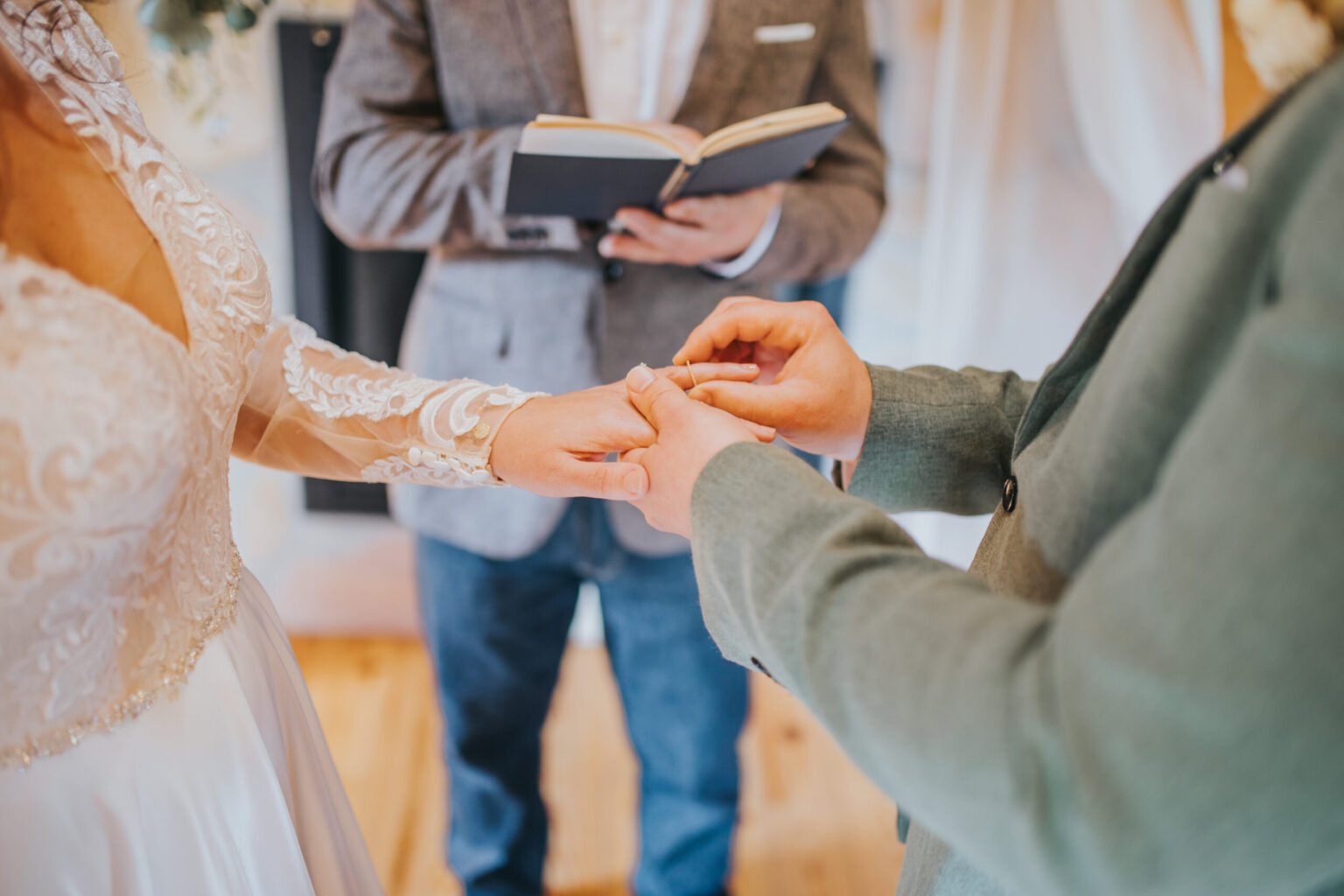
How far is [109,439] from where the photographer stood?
600 mm

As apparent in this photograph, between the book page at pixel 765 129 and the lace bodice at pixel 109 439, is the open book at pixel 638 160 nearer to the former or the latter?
the book page at pixel 765 129

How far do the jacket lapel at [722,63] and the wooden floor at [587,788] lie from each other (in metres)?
1.49

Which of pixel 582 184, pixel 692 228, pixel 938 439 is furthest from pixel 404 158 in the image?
pixel 938 439

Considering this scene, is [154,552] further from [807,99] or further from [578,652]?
[578,652]

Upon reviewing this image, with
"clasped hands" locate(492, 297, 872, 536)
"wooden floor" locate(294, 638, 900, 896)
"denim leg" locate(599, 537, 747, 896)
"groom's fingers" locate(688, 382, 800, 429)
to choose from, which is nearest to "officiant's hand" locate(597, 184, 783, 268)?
"clasped hands" locate(492, 297, 872, 536)

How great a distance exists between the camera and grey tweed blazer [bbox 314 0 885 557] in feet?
4.00

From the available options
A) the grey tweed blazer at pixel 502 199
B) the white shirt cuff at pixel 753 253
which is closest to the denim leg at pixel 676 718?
the grey tweed blazer at pixel 502 199

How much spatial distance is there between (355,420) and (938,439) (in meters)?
0.65

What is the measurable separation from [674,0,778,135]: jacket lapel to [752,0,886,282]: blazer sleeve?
0.51ft

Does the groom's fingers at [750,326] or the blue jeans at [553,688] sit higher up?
the groom's fingers at [750,326]

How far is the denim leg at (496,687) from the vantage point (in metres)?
1.42

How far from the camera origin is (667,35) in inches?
49.8

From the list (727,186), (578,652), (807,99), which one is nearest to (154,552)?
(727,186)

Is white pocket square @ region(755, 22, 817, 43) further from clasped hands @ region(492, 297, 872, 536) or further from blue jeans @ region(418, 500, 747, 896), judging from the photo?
blue jeans @ region(418, 500, 747, 896)
